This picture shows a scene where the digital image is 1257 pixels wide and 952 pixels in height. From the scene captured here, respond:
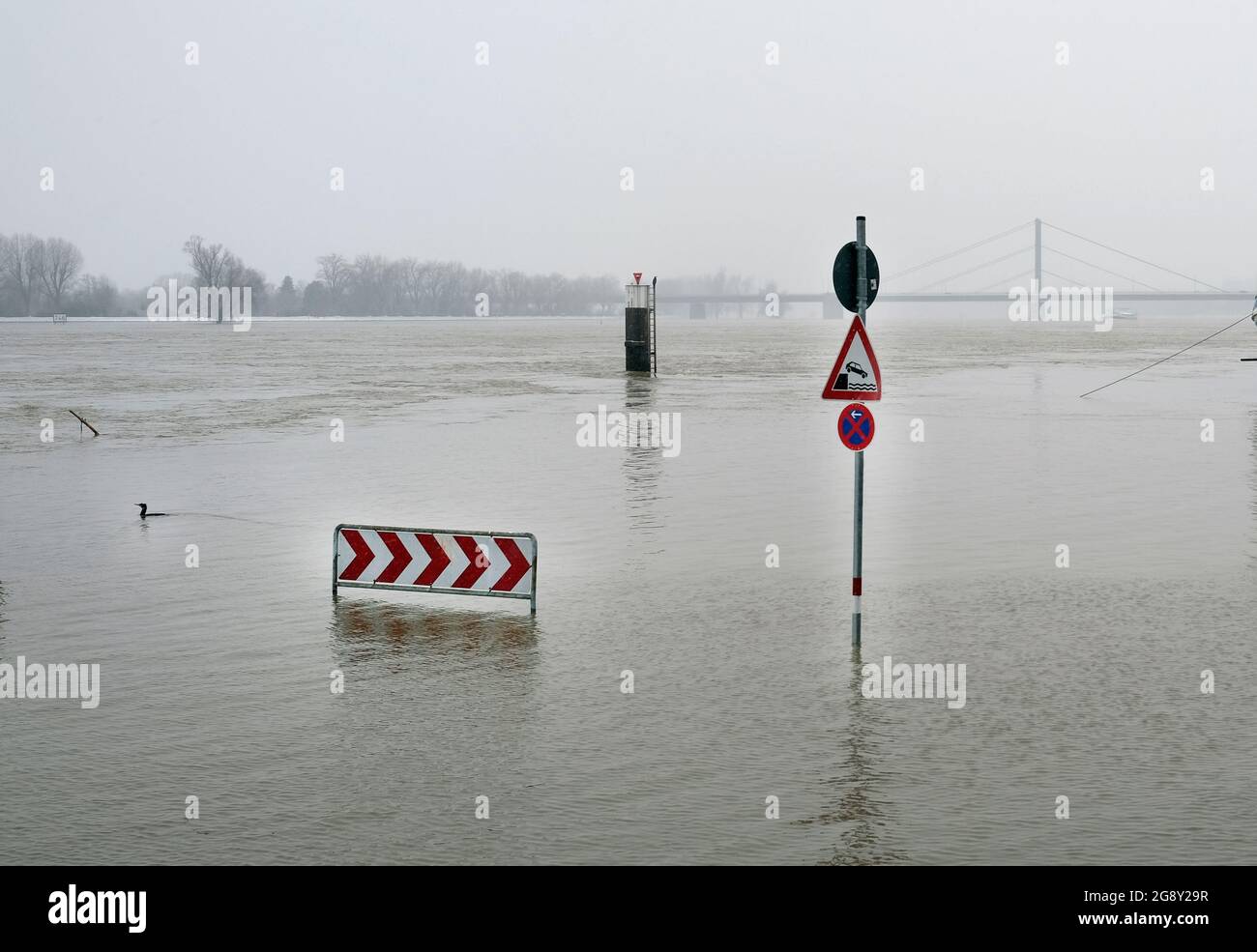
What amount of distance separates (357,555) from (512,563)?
57.0 inches

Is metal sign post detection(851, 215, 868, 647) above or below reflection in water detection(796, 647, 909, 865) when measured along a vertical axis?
above

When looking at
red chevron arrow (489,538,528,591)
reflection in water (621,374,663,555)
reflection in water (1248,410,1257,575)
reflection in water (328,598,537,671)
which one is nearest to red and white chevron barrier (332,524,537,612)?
red chevron arrow (489,538,528,591)

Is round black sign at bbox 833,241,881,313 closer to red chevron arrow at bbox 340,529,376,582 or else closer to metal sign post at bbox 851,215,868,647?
metal sign post at bbox 851,215,868,647

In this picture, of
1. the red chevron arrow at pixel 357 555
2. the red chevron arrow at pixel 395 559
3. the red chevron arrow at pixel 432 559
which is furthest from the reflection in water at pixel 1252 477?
the red chevron arrow at pixel 357 555

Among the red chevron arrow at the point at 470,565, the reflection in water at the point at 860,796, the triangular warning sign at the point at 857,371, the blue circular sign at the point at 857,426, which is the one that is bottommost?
the reflection in water at the point at 860,796

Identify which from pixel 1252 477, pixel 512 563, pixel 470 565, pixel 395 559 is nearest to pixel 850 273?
pixel 512 563

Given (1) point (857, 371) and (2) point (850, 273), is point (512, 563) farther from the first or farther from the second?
(2) point (850, 273)

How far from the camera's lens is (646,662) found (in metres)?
9.85

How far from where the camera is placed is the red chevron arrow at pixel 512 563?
11.5 m

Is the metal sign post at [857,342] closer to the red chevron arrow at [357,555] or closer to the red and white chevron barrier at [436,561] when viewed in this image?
the red and white chevron barrier at [436,561]

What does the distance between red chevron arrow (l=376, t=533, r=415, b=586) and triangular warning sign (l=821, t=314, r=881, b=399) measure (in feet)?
12.3

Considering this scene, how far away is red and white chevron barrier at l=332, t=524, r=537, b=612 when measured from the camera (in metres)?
11.5
